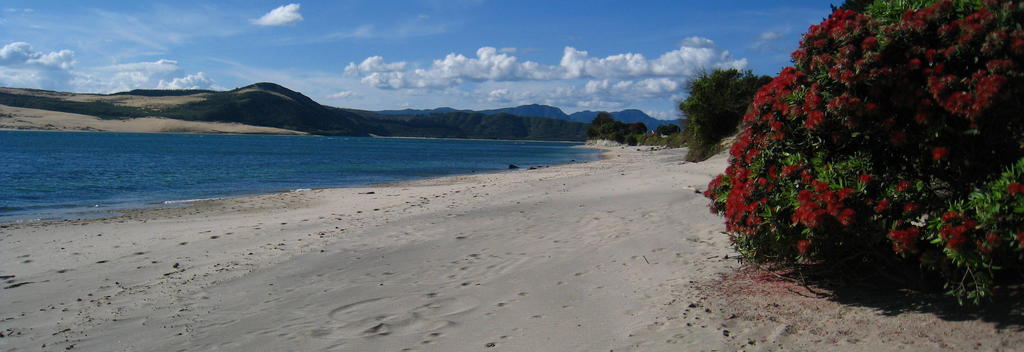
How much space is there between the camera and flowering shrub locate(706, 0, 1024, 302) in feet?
13.4

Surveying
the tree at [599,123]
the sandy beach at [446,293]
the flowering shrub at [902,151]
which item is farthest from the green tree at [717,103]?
the tree at [599,123]

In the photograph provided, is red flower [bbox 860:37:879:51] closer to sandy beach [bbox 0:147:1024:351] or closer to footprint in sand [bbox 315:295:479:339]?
sandy beach [bbox 0:147:1024:351]

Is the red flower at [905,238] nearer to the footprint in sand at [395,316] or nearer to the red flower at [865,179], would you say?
the red flower at [865,179]

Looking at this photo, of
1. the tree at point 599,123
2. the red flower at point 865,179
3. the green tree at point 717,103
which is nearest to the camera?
the red flower at point 865,179

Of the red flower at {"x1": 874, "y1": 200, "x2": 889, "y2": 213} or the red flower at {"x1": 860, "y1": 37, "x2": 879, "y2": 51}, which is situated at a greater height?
the red flower at {"x1": 860, "y1": 37, "x2": 879, "y2": 51}

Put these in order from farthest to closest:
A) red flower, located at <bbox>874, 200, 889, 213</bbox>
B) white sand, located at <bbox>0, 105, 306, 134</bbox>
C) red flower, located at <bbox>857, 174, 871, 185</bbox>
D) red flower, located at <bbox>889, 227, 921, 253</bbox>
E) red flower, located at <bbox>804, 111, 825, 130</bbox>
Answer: white sand, located at <bbox>0, 105, 306, 134</bbox> → red flower, located at <bbox>804, 111, 825, 130</bbox> → red flower, located at <bbox>857, 174, 871, 185</bbox> → red flower, located at <bbox>874, 200, 889, 213</bbox> → red flower, located at <bbox>889, 227, 921, 253</bbox>

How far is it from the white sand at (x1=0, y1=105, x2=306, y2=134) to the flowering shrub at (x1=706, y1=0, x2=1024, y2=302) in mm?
187452

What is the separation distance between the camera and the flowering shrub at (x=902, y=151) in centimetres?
409

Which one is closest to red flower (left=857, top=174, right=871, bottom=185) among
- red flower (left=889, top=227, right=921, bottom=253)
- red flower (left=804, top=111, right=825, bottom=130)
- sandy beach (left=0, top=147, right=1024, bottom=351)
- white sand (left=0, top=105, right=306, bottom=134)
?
red flower (left=889, top=227, right=921, bottom=253)

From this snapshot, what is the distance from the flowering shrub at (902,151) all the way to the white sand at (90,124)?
615 feet

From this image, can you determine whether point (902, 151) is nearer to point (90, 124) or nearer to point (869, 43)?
point (869, 43)

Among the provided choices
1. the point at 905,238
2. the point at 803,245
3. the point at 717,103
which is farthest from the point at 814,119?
the point at 717,103

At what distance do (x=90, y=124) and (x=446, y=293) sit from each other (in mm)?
193621

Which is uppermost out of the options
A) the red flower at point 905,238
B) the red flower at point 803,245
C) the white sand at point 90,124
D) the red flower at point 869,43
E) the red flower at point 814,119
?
the red flower at point 869,43
